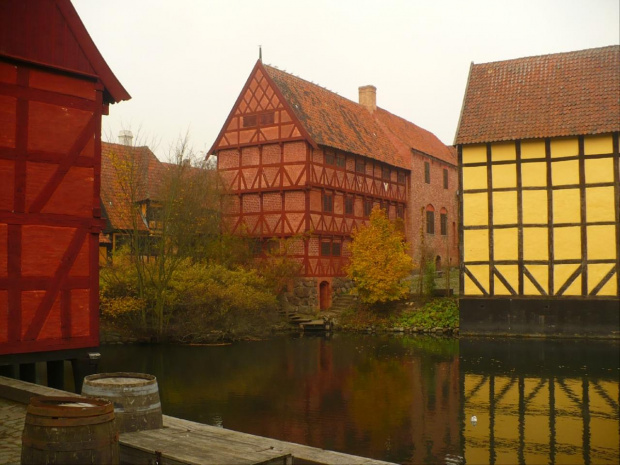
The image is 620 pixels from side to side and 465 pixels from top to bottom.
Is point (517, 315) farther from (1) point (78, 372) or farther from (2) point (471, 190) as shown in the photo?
(1) point (78, 372)

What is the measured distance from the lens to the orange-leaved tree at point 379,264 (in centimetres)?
3109

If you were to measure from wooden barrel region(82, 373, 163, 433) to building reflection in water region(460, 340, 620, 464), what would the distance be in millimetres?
4980

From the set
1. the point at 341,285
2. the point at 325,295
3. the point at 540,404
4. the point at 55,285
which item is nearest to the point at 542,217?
the point at 341,285

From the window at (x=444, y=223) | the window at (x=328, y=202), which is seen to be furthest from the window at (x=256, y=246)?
the window at (x=444, y=223)

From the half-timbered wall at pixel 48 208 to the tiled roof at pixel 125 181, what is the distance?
1371 centimetres

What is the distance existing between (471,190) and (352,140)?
1176 centimetres

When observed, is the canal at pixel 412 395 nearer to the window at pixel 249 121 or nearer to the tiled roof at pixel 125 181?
the tiled roof at pixel 125 181

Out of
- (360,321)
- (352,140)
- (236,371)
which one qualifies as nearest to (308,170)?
(352,140)

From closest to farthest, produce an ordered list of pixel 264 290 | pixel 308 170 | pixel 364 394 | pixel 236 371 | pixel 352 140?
pixel 364 394
pixel 236 371
pixel 264 290
pixel 308 170
pixel 352 140

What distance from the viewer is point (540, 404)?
1392cm

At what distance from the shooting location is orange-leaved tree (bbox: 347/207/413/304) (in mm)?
31094

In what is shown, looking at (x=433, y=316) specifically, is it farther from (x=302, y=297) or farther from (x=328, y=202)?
(x=328, y=202)

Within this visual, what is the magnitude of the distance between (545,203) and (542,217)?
56 centimetres

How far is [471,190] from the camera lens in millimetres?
26453
